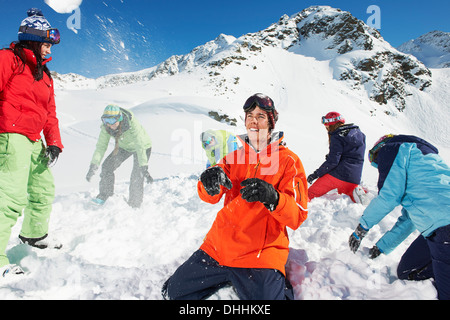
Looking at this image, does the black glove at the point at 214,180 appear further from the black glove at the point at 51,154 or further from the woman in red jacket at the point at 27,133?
the black glove at the point at 51,154

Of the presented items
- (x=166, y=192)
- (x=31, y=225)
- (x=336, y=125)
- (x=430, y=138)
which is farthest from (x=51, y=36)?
(x=430, y=138)

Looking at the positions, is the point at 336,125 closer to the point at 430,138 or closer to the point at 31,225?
the point at 31,225

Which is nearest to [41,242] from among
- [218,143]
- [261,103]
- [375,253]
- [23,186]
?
[23,186]

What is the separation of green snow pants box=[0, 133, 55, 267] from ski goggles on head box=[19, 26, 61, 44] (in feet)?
3.25

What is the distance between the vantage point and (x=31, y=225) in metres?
2.53

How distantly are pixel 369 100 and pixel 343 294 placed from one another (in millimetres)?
47965

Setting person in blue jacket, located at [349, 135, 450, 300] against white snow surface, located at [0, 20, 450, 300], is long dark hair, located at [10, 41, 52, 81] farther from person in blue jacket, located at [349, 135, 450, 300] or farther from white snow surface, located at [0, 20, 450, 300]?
person in blue jacket, located at [349, 135, 450, 300]

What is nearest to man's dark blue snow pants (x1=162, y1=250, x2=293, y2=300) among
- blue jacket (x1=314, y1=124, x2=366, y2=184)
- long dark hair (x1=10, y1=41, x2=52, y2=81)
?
long dark hair (x1=10, y1=41, x2=52, y2=81)

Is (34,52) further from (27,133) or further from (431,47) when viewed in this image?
(431,47)

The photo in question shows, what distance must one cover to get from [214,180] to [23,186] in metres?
1.83

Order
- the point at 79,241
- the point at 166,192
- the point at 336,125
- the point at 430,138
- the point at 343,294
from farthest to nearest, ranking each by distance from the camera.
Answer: the point at 430,138 → the point at 166,192 → the point at 336,125 → the point at 79,241 → the point at 343,294

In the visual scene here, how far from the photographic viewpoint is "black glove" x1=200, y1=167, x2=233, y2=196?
5.62 feet

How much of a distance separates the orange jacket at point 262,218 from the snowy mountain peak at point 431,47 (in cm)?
9284

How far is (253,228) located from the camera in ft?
5.82
